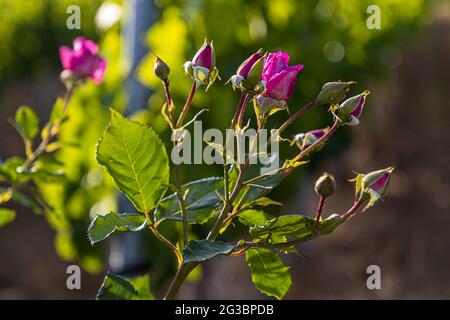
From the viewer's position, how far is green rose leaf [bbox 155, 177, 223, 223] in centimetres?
71

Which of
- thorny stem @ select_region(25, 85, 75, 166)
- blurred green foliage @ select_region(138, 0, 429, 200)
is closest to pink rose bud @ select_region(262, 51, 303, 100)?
thorny stem @ select_region(25, 85, 75, 166)

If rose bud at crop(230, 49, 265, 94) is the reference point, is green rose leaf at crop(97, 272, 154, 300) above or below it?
below

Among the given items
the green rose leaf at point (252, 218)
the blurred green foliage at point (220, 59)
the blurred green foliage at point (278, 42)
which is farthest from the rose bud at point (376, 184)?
the blurred green foliage at point (278, 42)

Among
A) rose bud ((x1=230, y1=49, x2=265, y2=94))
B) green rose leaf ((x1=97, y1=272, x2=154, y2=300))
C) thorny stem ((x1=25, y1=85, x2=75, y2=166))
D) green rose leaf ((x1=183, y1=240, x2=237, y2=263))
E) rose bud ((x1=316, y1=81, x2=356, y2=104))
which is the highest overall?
thorny stem ((x1=25, y1=85, x2=75, y2=166))

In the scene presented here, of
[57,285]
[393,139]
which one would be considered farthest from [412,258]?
[57,285]

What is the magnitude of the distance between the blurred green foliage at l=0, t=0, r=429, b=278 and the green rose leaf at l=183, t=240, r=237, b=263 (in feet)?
3.08

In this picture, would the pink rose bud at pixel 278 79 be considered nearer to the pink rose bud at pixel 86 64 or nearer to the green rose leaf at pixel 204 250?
the green rose leaf at pixel 204 250

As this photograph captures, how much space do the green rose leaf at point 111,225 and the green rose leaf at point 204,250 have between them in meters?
0.06

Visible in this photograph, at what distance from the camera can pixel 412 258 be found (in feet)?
14.3

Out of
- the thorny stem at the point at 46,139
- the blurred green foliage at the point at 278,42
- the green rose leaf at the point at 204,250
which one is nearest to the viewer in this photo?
the green rose leaf at the point at 204,250

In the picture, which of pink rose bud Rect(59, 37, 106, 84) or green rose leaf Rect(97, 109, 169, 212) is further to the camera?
pink rose bud Rect(59, 37, 106, 84)

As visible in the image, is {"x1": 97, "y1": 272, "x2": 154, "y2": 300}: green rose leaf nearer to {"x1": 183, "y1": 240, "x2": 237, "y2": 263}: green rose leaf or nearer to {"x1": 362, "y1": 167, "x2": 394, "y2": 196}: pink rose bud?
Result: {"x1": 183, "y1": 240, "x2": 237, "y2": 263}: green rose leaf

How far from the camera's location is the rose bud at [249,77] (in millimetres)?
621
